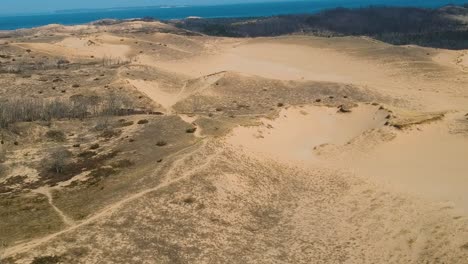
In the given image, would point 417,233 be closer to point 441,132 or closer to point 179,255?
point 179,255

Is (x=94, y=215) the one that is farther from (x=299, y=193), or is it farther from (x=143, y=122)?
(x=143, y=122)

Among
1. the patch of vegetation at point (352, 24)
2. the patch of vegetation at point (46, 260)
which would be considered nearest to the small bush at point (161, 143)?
the patch of vegetation at point (46, 260)

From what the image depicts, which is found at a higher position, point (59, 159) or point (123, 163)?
point (123, 163)


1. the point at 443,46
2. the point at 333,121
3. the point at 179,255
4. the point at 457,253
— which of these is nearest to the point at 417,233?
the point at 457,253

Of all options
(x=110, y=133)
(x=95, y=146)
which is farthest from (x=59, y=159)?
(x=110, y=133)

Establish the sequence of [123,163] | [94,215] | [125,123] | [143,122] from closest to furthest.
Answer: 1. [94,215]
2. [123,163]
3. [143,122]
4. [125,123]

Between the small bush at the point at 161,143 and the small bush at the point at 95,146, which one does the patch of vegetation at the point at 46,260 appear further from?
the small bush at the point at 95,146

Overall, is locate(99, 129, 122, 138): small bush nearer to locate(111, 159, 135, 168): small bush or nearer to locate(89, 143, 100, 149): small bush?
locate(89, 143, 100, 149): small bush
